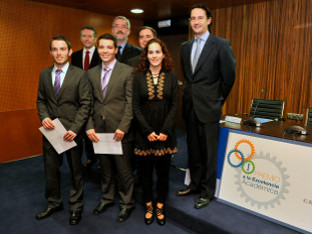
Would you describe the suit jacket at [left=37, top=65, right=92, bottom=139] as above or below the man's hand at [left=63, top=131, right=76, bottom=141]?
above

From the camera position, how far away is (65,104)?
213 cm

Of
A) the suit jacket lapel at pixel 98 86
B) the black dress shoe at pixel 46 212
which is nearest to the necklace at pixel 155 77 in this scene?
the suit jacket lapel at pixel 98 86

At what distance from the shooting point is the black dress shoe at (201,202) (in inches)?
87.5

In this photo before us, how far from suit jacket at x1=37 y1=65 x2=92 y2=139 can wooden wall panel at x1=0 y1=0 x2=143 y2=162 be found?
6.82 ft

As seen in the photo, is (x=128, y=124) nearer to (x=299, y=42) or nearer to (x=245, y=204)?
(x=245, y=204)

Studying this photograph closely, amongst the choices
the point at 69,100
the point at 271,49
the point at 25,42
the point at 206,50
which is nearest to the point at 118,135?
the point at 69,100

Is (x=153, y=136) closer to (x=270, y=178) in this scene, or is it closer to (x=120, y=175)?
(x=120, y=175)

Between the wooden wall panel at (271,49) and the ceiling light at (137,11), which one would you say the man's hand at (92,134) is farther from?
the ceiling light at (137,11)

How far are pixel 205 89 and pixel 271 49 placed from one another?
2.44 m

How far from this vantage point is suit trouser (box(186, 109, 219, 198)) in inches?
86.2

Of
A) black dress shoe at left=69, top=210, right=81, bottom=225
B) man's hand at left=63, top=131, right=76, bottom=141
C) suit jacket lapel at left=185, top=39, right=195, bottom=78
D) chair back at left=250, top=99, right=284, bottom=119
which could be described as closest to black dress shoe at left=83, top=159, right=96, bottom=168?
black dress shoe at left=69, top=210, right=81, bottom=225

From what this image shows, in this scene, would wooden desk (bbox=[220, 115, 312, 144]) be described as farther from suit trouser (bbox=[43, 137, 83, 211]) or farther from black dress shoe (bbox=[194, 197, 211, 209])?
suit trouser (bbox=[43, 137, 83, 211])

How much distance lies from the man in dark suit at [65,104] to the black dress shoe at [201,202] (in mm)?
1077

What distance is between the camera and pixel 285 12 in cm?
368
